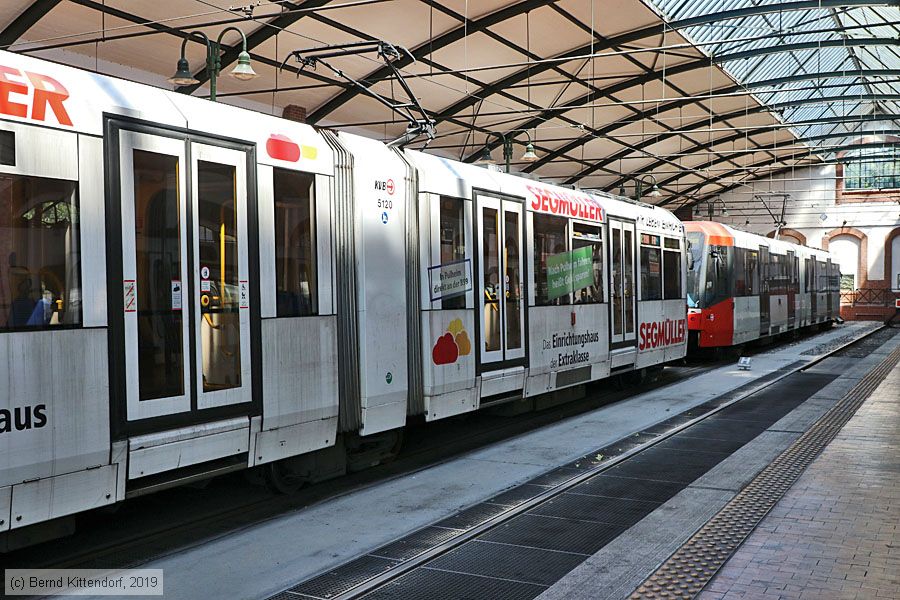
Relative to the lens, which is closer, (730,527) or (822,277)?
(730,527)

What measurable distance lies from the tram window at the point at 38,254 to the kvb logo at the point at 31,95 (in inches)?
15.3

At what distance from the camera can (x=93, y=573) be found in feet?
19.2

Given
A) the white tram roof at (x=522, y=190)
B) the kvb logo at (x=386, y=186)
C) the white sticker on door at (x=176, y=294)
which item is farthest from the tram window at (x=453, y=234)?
the white sticker on door at (x=176, y=294)

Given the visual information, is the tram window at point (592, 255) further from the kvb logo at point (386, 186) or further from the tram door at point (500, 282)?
the kvb logo at point (386, 186)

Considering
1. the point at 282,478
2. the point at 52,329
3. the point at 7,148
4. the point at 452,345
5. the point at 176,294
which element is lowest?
the point at 282,478

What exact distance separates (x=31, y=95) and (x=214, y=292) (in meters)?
1.85

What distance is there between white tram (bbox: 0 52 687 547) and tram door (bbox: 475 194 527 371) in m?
0.03

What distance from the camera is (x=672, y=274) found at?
16.8 meters

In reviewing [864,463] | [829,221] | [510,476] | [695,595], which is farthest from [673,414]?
[829,221]

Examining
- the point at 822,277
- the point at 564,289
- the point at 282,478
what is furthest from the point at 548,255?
the point at 822,277

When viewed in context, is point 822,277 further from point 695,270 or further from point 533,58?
point 533,58

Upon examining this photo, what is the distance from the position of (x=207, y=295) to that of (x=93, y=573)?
2039mm

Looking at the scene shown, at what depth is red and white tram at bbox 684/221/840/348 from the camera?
22406 mm

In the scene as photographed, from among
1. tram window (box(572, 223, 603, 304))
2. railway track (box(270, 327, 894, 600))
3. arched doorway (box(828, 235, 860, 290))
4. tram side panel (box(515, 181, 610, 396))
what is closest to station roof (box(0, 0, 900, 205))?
tram window (box(572, 223, 603, 304))
